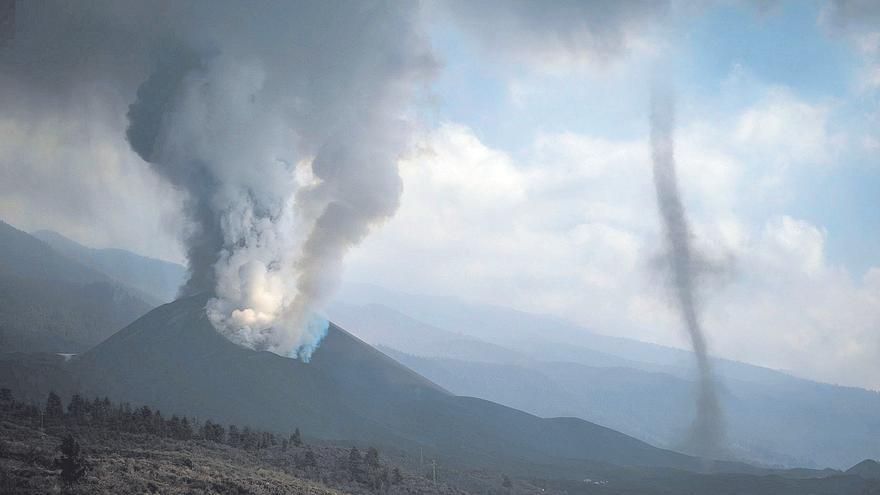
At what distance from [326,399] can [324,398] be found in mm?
559

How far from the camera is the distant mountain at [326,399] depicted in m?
138

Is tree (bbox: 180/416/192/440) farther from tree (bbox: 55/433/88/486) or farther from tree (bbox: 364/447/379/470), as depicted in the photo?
tree (bbox: 55/433/88/486)

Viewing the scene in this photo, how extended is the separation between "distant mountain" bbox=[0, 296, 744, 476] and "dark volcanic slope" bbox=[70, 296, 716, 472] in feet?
0.92

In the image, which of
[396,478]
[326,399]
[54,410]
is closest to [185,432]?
[54,410]

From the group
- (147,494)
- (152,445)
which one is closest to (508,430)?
(152,445)

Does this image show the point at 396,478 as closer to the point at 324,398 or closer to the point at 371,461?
the point at 371,461

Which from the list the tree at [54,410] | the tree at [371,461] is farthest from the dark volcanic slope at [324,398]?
the tree at [54,410]

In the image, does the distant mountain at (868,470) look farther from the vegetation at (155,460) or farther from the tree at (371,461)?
the tree at (371,461)

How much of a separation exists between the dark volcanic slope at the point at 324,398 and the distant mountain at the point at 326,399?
0.92 ft

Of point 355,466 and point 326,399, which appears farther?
point 326,399

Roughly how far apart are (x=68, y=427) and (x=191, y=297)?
124 m

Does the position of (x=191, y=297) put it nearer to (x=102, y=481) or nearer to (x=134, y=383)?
(x=134, y=383)

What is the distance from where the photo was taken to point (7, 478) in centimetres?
3600

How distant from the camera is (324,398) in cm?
15662
